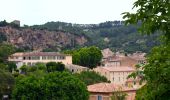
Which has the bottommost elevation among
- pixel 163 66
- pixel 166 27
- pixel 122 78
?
pixel 122 78

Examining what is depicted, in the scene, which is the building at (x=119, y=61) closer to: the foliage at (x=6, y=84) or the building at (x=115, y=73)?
the building at (x=115, y=73)

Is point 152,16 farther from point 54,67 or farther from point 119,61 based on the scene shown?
point 119,61

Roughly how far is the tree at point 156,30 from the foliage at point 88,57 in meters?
99.2

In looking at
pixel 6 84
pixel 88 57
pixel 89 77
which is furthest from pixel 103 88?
pixel 88 57

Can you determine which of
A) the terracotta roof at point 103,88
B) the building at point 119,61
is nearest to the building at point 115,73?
the building at point 119,61

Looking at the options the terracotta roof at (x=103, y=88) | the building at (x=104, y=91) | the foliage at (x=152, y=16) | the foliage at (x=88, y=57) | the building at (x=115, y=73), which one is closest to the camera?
the foliage at (x=152, y=16)

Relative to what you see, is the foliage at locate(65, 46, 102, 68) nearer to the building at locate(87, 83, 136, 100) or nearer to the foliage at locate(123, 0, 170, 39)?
the building at locate(87, 83, 136, 100)

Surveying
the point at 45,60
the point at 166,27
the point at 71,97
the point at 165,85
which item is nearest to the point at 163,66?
the point at 165,85

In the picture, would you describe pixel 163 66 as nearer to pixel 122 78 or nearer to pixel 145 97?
pixel 145 97

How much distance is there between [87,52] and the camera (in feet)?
369

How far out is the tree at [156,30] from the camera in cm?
1084

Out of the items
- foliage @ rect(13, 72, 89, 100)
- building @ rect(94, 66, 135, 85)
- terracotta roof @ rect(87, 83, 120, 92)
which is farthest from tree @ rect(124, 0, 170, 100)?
building @ rect(94, 66, 135, 85)

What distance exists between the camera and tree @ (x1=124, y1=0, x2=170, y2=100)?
10.8 m

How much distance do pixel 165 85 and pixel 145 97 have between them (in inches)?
55.6
